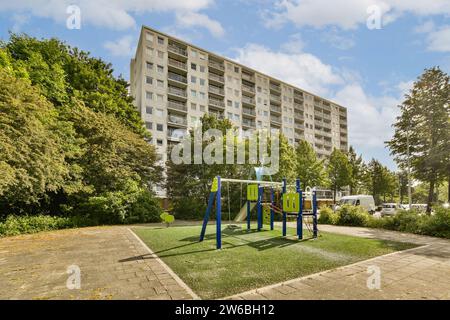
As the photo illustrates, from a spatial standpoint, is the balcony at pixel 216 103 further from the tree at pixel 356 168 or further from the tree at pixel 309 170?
the tree at pixel 356 168

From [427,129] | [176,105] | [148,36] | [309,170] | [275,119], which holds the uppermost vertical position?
[148,36]

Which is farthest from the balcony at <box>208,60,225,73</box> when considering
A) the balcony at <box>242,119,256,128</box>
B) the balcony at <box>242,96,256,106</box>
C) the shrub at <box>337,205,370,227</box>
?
the shrub at <box>337,205,370,227</box>

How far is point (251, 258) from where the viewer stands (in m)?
7.22

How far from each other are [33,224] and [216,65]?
Result: 4374cm

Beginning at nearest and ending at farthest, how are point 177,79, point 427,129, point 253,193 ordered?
point 253,193
point 427,129
point 177,79

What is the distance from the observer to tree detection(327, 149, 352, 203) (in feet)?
154

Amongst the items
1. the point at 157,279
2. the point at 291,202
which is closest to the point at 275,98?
the point at 291,202

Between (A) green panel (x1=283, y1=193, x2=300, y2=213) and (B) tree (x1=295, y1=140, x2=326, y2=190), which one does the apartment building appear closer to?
(B) tree (x1=295, y1=140, x2=326, y2=190)

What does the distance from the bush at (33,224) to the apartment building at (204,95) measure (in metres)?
18.8

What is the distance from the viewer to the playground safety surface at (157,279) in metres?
4.54

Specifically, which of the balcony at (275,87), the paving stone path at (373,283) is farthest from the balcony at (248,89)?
the paving stone path at (373,283)

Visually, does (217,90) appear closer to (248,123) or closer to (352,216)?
(248,123)

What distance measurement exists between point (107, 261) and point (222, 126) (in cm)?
2013
